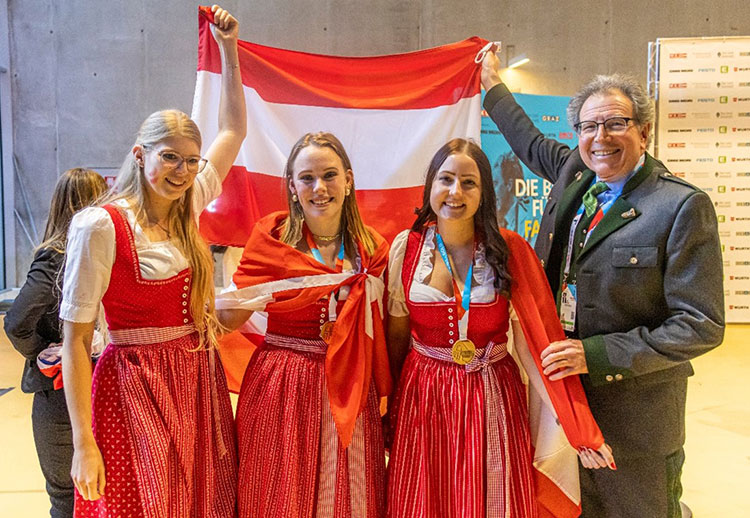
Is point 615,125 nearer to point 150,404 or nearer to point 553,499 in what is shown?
point 553,499

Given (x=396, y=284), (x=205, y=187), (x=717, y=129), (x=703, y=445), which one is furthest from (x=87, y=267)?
(x=717, y=129)

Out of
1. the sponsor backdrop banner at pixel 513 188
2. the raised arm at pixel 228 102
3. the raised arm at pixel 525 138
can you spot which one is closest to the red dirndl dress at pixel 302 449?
the raised arm at pixel 228 102

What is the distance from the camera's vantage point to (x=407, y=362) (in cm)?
174

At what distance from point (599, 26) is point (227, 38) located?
18.3 ft

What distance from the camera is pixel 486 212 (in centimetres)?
173

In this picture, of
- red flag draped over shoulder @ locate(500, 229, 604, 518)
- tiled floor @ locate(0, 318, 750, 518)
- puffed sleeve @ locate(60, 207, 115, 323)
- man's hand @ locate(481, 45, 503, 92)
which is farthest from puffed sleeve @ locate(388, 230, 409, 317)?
tiled floor @ locate(0, 318, 750, 518)

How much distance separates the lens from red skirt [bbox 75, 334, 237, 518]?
1451 millimetres

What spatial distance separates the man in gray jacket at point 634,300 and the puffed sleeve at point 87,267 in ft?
3.93

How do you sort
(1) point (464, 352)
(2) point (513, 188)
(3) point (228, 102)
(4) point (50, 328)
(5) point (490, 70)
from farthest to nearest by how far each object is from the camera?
(2) point (513, 188)
(5) point (490, 70)
(3) point (228, 102)
(4) point (50, 328)
(1) point (464, 352)

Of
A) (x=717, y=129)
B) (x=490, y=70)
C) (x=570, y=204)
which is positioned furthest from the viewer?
(x=717, y=129)

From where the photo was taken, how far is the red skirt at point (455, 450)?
1575 millimetres

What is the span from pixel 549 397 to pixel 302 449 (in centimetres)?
74

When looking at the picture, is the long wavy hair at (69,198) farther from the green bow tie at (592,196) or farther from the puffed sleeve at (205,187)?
the green bow tie at (592,196)

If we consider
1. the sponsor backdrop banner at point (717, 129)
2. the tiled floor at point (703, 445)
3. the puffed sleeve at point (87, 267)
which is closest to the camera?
the puffed sleeve at point (87, 267)
